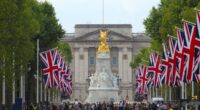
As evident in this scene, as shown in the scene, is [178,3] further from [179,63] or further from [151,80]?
[179,63]

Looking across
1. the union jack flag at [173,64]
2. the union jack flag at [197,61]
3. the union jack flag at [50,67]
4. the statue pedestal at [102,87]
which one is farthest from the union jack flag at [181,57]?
Result: the statue pedestal at [102,87]

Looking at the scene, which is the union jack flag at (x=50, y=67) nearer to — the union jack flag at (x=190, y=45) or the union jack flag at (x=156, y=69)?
the union jack flag at (x=156, y=69)

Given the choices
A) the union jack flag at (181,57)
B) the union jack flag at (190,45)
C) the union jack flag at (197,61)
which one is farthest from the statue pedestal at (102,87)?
the union jack flag at (190,45)

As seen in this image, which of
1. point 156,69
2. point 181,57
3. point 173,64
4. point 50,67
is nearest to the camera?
point 181,57

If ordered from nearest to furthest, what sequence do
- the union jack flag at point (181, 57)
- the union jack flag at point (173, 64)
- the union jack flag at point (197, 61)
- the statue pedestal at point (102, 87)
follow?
the union jack flag at point (197, 61), the union jack flag at point (181, 57), the union jack flag at point (173, 64), the statue pedestal at point (102, 87)

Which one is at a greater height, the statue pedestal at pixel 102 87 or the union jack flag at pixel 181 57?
the union jack flag at pixel 181 57

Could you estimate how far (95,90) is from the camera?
13150 centimetres

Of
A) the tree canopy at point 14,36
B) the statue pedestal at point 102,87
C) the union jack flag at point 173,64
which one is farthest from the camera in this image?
the statue pedestal at point 102,87

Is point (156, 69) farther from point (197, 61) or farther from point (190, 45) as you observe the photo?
point (190, 45)

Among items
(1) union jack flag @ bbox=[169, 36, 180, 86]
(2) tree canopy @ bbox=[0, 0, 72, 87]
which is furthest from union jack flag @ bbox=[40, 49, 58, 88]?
(1) union jack flag @ bbox=[169, 36, 180, 86]

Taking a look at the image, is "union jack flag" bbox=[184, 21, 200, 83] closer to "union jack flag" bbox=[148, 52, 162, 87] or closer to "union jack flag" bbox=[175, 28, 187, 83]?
"union jack flag" bbox=[175, 28, 187, 83]

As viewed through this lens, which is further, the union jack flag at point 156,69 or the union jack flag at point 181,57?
the union jack flag at point 156,69

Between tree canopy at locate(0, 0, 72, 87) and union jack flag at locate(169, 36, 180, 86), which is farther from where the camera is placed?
tree canopy at locate(0, 0, 72, 87)

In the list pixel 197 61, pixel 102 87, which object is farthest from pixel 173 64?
pixel 102 87
